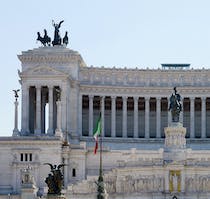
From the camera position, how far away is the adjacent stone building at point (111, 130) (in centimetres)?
12000

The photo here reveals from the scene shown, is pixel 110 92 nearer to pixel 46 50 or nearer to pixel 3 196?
pixel 46 50

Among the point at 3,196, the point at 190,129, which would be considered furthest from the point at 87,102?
the point at 3,196

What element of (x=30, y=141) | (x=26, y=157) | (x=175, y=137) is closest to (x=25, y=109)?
(x=30, y=141)

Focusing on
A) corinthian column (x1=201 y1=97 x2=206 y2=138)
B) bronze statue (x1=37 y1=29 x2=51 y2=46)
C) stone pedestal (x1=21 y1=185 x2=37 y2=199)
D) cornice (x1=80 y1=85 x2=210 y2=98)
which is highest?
bronze statue (x1=37 y1=29 x2=51 y2=46)

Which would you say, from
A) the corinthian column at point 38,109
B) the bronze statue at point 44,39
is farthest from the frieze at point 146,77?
the corinthian column at point 38,109

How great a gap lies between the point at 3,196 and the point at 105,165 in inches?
605

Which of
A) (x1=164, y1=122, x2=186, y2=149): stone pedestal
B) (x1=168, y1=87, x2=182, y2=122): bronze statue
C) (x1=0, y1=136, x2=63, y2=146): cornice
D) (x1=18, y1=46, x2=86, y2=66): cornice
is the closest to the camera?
(x1=164, y1=122, x2=186, y2=149): stone pedestal

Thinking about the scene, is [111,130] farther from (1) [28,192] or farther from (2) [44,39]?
(1) [28,192]

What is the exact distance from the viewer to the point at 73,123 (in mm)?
143625

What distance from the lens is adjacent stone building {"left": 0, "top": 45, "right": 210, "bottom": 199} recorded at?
120000mm

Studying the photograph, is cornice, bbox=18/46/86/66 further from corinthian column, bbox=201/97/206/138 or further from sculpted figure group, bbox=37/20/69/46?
corinthian column, bbox=201/97/206/138

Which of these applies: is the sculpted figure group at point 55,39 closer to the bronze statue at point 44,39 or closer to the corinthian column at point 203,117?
the bronze statue at point 44,39

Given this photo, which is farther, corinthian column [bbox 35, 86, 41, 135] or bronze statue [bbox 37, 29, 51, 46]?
bronze statue [bbox 37, 29, 51, 46]

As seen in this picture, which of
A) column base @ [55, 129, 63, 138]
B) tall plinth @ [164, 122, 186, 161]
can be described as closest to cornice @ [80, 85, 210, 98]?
column base @ [55, 129, 63, 138]
